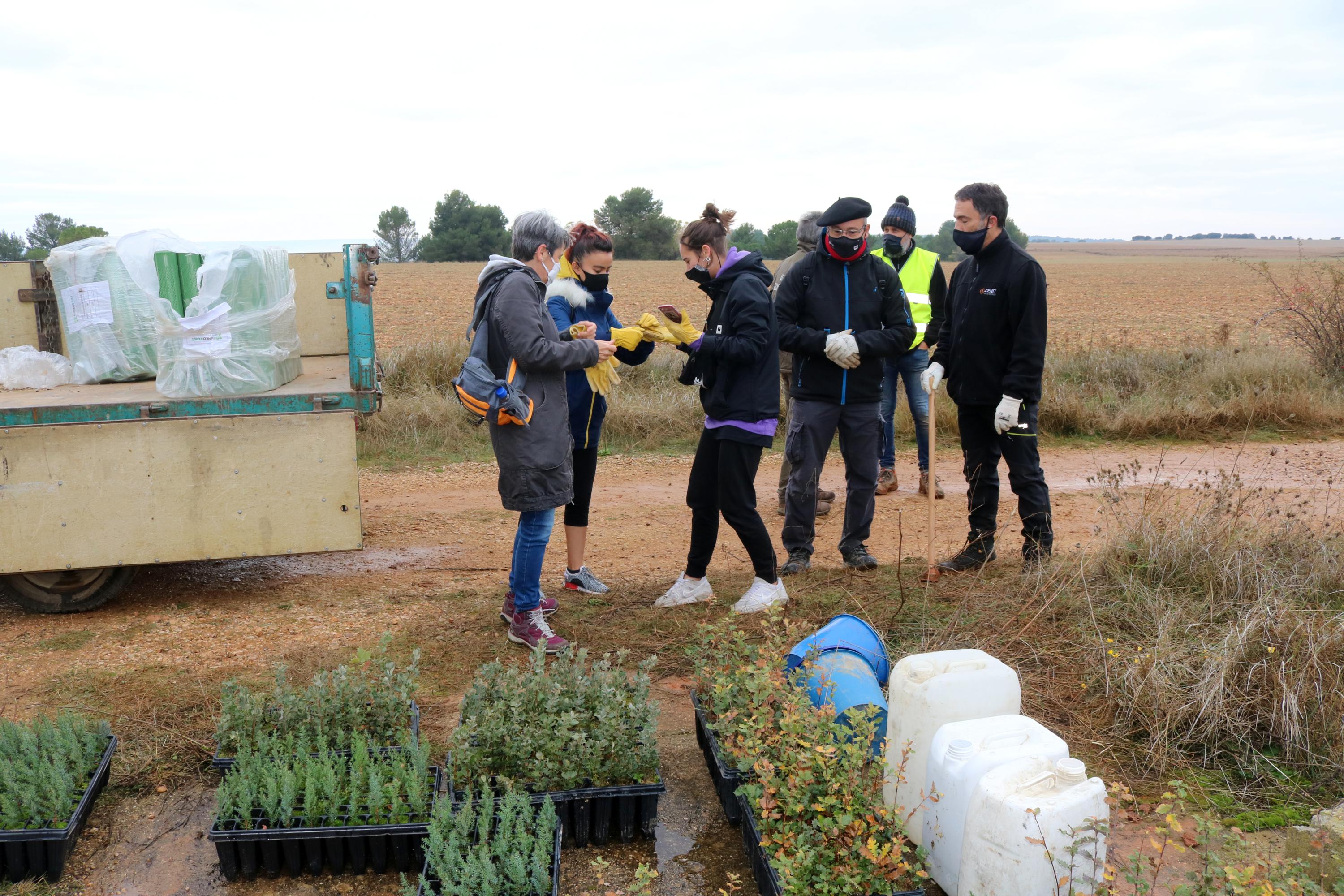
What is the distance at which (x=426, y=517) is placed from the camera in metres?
6.66

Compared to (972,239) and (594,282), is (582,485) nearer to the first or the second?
(594,282)

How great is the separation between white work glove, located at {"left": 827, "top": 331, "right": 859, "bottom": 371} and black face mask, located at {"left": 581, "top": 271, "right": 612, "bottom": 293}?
1.19 m

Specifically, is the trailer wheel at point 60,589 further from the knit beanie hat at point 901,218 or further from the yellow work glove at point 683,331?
the knit beanie hat at point 901,218

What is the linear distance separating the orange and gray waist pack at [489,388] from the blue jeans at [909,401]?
3.49m

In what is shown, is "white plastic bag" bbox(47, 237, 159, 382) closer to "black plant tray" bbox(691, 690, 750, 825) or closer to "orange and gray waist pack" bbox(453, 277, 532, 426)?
"orange and gray waist pack" bbox(453, 277, 532, 426)

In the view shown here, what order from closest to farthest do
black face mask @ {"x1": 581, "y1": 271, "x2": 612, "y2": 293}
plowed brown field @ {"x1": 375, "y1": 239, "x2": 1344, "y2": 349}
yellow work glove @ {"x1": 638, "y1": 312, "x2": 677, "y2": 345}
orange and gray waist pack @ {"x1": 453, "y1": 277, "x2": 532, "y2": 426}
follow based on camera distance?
orange and gray waist pack @ {"x1": 453, "y1": 277, "x2": 532, "y2": 426} → yellow work glove @ {"x1": 638, "y1": 312, "x2": 677, "y2": 345} → black face mask @ {"x1": 581, "y1": 271, "x2": 612, "y2": 293} → plowed brown field @ {"x1": 375, "y1": 239, "x2": 1344, "y2": 349}

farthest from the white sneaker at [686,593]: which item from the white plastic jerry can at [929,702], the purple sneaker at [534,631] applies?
the white plastic jerry can at [929,702]

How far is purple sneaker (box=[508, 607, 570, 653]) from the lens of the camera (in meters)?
4.21

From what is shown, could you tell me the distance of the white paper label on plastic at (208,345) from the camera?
4523mm

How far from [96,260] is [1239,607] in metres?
5.35

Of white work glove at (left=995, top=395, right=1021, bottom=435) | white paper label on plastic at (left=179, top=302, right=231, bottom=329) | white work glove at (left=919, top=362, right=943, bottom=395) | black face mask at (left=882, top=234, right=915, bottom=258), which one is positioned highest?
black face mask at (left=882, top=234, right=915, bottom=258)

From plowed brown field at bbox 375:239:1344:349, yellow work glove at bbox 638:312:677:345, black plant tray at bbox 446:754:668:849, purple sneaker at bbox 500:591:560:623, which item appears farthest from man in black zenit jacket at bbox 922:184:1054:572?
plowed brown field at bbox 375:239:1344:349

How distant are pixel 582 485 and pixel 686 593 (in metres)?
0.75

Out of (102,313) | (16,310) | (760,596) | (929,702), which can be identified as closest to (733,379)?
(760,596)
